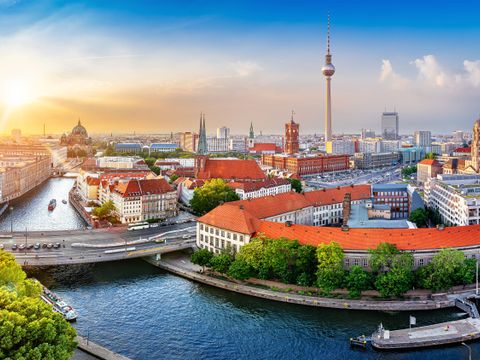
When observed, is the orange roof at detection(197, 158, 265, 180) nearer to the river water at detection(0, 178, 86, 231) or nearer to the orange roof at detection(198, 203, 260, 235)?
the river water at detection(0, 178, 86, 231)

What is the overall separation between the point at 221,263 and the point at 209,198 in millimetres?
25700

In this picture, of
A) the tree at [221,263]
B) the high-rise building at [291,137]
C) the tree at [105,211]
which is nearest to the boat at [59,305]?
the tree at [221,263]

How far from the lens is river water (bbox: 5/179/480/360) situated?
2567 cm

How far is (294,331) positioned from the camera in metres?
28.0

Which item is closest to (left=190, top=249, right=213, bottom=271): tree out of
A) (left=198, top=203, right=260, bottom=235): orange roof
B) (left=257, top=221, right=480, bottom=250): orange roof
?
(left=198, top=203, right=260, bottom=235): orange roof

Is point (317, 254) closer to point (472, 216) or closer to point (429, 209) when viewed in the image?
point (472, 216)

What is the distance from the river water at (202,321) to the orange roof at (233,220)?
5.37 metres

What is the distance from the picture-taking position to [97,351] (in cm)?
2453

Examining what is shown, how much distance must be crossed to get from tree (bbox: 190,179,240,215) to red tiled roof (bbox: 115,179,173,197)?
362 centimetres

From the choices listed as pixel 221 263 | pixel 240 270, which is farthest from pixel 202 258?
pixel 240 270

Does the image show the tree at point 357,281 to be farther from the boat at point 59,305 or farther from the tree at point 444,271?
the boat at point 59,305

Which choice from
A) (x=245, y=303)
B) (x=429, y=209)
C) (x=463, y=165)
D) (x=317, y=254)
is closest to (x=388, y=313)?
(x=317, y=254)

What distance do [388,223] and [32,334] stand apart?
104ft

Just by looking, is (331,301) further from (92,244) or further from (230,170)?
(230,170)
